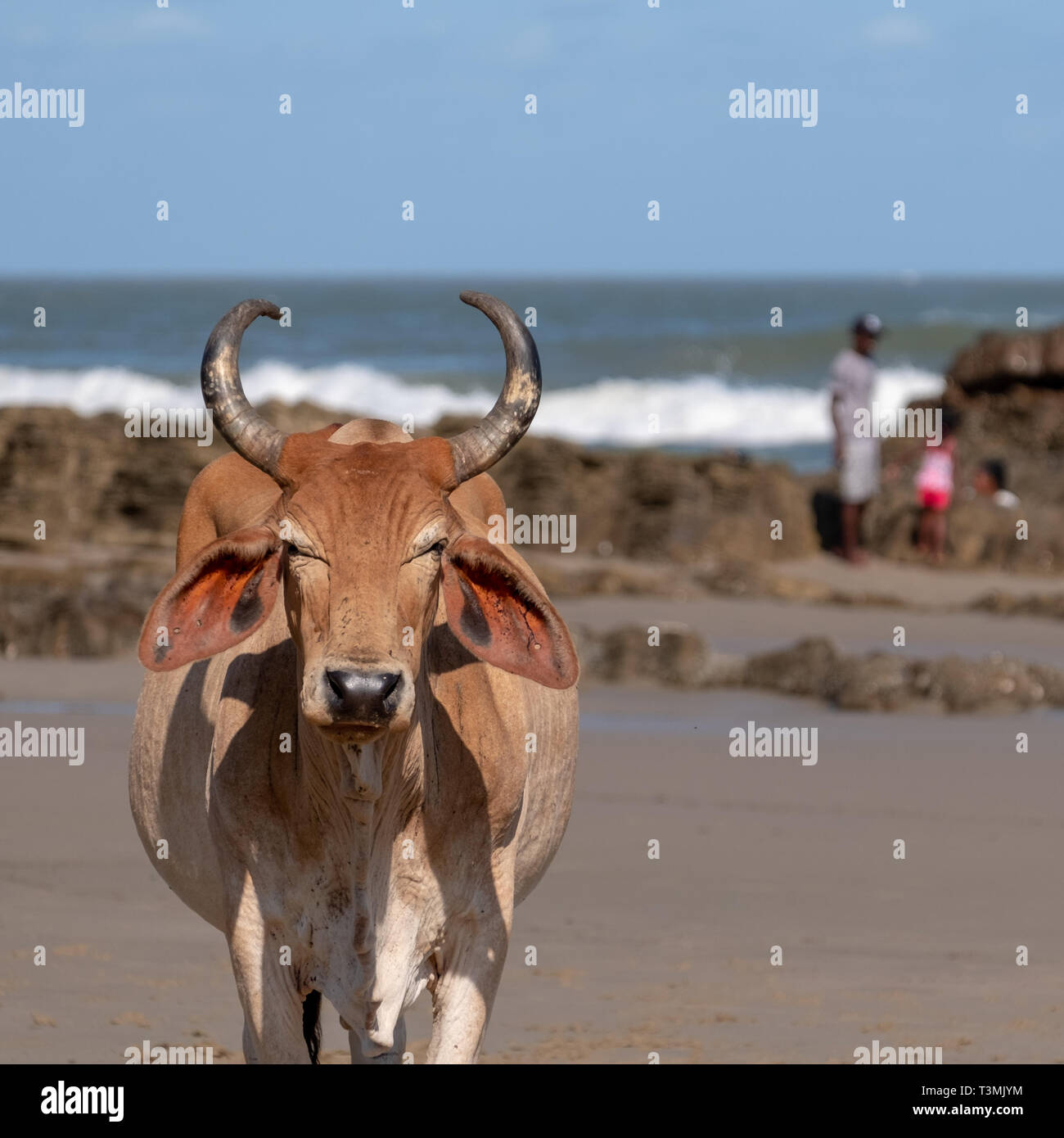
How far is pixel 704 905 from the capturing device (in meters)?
8.55

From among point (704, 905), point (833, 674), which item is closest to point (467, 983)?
point (704, 905)

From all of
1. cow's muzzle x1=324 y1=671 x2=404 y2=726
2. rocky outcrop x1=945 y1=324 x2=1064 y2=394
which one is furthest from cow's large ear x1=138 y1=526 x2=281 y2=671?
rocky outcrop x1=945 y1=324 x2=1064 y2=394

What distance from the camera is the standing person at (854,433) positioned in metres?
17.2

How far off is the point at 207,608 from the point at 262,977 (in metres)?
0.97

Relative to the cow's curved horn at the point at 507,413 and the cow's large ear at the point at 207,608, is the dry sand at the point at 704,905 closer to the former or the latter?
the cow's large ear at the point at 207,608

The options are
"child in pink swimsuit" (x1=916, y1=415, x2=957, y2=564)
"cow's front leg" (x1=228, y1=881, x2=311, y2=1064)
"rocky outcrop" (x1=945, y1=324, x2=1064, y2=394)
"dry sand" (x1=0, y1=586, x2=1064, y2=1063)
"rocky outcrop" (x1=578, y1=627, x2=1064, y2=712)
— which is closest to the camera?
"cow's front leg" (x1=228, y1=881, x2=311, y2=1064)

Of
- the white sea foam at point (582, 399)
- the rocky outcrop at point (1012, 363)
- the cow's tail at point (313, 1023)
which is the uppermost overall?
the white sea foam at point (582, 399)

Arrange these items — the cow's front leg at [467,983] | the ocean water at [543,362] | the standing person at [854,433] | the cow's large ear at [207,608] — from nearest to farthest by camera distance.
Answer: the cow's large ear at [207,608] → the cow's front leg at [467,983] → the standing person at [854,433] → the ocean water at [543,362]

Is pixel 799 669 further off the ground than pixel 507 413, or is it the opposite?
pixel 507 413

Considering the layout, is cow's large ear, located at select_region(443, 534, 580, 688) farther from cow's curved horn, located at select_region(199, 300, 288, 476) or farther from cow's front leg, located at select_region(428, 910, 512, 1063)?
cow's front leg, located at select_region(428, 910, 512, 1063)

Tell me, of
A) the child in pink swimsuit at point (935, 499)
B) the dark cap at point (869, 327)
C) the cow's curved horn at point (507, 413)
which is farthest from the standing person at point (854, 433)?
the cow's curved horn at point (507, 413)

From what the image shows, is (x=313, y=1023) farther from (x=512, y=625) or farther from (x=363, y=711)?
(x=363, y=711)

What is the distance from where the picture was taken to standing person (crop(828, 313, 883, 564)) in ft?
56.4

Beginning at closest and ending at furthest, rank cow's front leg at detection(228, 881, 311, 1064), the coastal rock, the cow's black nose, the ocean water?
1. the cow's black nose
2. cow's front leg at detection(228, 881, 311, 1064)
3. the coastal rock
4. the ocean water
